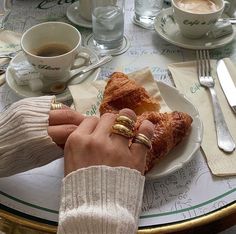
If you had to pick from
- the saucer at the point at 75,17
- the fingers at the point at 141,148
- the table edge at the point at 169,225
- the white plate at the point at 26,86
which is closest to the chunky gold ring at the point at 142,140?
the fingers at the point at 141,148

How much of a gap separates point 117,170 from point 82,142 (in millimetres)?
63

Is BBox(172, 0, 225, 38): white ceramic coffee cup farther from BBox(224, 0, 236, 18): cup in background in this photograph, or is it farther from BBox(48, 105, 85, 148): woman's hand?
BBox(48, 105, 85, 148): woman's hand

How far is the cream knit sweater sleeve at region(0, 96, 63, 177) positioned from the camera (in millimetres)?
558

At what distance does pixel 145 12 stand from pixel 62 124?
460 millimetres

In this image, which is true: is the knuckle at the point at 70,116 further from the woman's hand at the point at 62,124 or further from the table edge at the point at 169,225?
the table edge at the point at 169,225

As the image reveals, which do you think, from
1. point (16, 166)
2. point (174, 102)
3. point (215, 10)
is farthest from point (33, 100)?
point (215, 10)

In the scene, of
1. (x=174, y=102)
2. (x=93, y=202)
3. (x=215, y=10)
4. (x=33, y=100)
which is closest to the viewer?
(x=93, y=202)

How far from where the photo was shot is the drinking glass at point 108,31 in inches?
34.1

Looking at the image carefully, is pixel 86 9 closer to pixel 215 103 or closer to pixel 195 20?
pixel 195 20

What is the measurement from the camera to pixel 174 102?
71 cm

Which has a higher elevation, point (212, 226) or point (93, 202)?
point (93, 202)

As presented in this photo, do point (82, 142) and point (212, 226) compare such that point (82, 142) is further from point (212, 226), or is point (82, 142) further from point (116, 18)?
point (116, 18)

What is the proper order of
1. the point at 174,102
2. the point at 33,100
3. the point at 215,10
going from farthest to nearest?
the point at 215,10 → the point at 174,102 → the point at 33,100

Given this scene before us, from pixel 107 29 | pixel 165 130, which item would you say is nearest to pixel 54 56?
pixel 107 29
